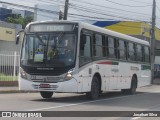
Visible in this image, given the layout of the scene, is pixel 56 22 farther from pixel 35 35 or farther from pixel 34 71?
pixel 34 71

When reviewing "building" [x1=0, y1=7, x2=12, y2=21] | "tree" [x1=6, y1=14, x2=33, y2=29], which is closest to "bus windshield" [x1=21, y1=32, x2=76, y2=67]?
"tree" [x1=6, y1=14, x2=33, y2=29]

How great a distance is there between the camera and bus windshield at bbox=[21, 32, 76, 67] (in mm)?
17469

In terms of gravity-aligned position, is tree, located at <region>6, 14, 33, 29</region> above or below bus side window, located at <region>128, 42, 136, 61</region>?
above

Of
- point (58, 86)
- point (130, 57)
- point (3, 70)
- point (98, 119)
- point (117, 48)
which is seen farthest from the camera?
point (3, 70)

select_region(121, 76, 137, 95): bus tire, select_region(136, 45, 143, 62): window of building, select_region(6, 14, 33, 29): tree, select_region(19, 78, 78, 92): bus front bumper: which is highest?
select_region(6, 14, 33, 29): tree

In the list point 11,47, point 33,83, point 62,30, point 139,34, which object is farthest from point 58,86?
point 139,34

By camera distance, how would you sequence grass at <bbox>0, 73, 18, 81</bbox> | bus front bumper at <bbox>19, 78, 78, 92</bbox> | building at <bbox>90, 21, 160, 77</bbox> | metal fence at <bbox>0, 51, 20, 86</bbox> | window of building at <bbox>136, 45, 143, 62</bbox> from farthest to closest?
building at <bbox>90, 21, 160, 77</bbox> → metal fence at <bbox>0, 51, 20, 86</bbox> → grass at <bbox>0, 73, 18, 81</bbox> → window of building at <bbox>136, 45, 143, 62</bbox> → bus front bumper at <bbox>19, 78, 78, 92</bbox>

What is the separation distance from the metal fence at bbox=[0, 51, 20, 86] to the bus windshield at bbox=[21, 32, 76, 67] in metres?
9.58

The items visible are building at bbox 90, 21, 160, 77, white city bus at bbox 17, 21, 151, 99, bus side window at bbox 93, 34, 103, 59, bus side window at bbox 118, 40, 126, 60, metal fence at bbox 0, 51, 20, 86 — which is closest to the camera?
white city bus at bbox 17, 21, 151, 99

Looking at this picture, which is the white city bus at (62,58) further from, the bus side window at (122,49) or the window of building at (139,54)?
the window of building at (139,54)

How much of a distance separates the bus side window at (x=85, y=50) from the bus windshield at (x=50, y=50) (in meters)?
0.41

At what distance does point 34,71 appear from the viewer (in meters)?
17.7

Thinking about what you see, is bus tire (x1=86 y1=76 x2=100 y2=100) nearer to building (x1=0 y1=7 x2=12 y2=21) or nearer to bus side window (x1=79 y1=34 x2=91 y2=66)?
bus side window (x1=79 y1=34 x2=91 y2=66)

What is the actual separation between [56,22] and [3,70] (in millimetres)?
10270
